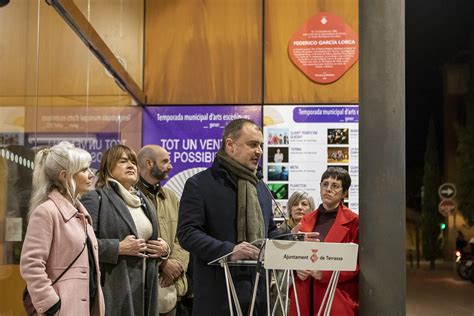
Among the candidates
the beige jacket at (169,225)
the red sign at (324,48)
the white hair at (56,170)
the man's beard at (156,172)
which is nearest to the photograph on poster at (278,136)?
the red sign at (324,48)

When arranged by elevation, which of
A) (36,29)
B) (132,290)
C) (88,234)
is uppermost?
(36,29)

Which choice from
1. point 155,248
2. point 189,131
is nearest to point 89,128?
point 155,248

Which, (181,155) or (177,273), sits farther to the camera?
(181,155)

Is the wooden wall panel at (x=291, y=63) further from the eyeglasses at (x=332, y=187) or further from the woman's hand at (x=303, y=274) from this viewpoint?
the woman's hand at (x=303, y=274)

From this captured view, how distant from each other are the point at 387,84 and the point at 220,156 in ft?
2.74

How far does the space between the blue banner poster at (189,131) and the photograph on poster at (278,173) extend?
510 mm

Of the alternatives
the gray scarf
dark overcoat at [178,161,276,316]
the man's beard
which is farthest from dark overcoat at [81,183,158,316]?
the man's beard

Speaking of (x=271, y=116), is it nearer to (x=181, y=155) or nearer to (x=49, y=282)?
(x=181, y=155)

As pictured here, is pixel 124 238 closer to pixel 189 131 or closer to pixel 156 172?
pixel 156 172

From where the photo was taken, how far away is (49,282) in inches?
136

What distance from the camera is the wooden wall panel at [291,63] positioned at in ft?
26.8

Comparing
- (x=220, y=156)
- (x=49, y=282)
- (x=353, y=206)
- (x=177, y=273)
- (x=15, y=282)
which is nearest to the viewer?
(x=49, y=282)

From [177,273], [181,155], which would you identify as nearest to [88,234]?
[177,273]

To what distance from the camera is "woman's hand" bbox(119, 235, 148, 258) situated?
418 centimetres
